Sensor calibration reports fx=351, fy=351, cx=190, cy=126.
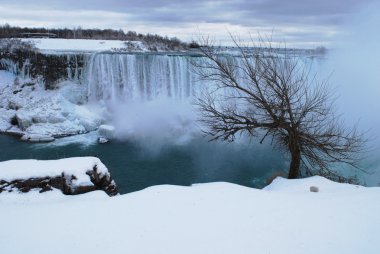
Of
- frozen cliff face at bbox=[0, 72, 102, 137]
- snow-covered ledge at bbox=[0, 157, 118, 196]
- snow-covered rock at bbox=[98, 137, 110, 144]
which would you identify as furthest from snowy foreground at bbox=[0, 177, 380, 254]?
frozen cliff face at bbox=[0, 72, 102, 137]

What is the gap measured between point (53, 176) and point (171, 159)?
12.0m

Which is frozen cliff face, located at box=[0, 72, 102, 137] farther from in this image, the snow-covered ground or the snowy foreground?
the snowy foreground

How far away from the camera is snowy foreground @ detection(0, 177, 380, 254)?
4.78 meters

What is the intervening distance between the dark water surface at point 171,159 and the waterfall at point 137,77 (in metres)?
7.00

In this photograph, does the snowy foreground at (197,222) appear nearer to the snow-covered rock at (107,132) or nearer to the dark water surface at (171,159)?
the dark water surface at (171,159)

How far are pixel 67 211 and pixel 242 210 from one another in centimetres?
300

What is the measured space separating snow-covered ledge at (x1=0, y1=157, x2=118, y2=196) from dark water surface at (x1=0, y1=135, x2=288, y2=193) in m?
7.23

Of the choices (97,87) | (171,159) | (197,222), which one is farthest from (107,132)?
(197,222)

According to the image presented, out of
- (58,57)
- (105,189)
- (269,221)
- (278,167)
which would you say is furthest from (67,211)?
(58,57)

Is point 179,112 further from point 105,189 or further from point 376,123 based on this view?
point 105,189

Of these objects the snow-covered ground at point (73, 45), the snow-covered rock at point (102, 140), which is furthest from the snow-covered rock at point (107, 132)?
the snow-covered ground at point (73, 45)

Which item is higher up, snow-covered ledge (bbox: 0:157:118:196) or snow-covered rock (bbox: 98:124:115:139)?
snow-covered ledge (bbox: 0:157:118:196)

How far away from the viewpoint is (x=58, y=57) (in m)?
30.9

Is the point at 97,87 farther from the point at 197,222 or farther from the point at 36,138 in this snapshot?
the point at 197,222
